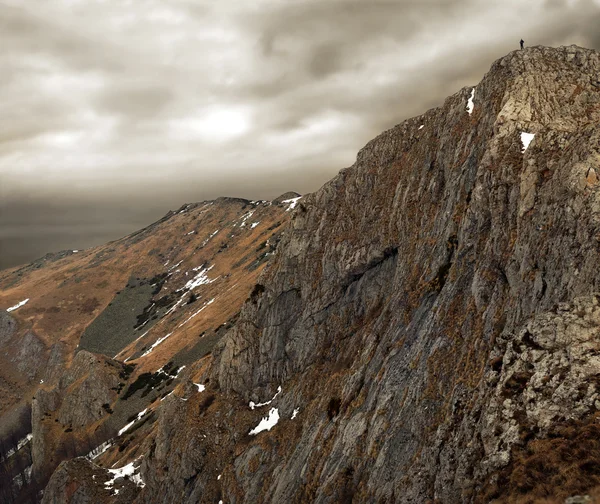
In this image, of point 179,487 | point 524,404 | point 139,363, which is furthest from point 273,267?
point 139,363

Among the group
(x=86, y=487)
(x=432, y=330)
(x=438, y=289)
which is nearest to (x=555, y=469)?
(x=432, y=330)

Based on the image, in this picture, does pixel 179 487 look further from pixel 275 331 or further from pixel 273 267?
pixel 273 267

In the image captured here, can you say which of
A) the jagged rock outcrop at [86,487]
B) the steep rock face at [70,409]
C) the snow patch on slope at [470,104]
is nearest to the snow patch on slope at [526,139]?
the snow patch on slope at [470,104]

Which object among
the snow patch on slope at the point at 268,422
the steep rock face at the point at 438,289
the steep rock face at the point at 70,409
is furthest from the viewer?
the steep rock face at the point at 70,409

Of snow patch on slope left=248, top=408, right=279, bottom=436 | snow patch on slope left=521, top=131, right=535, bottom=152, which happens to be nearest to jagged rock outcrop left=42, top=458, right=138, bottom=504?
snow patch on slope left=248, top=408, right=279, bottom=436

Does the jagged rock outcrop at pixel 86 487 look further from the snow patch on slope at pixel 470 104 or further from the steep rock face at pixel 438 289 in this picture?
the snow patch on slope at pixel 470 104

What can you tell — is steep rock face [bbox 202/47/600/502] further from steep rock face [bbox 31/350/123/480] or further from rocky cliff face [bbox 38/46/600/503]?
steep rock face [bbox 31/350/123/480]

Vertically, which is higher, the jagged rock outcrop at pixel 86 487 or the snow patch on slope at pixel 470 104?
the snow patch on slope at pixel 470 104

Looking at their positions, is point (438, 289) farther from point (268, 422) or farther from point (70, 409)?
point (70, 409)
